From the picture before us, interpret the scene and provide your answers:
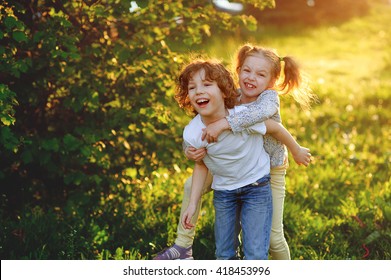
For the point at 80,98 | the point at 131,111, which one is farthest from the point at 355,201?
the point at 80,98

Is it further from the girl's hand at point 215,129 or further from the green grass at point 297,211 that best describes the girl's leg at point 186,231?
the girl's hand at point 215,129

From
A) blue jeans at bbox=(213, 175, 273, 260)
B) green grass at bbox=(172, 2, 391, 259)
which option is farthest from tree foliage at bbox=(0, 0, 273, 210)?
blue jeans at bbox=(213, 175, 273, 260)

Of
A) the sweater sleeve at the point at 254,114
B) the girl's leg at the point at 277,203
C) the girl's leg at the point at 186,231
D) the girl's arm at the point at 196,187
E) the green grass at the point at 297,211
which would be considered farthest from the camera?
the green grass at the point at 297,211

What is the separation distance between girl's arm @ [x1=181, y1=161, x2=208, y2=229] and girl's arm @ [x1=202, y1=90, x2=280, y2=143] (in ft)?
0.81

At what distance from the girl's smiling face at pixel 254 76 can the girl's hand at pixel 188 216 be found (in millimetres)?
683

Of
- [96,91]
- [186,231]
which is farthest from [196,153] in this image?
[96,91]

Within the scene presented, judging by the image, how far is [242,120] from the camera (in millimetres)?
3102

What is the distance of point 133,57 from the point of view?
4.23 meters

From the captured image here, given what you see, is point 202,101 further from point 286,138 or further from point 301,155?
point 301,155

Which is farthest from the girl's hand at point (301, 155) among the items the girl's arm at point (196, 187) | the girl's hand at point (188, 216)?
the girl's hand at point (188, 216)

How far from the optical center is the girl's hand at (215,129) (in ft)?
10.2

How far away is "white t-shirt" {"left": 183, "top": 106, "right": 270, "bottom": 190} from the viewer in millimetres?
3184

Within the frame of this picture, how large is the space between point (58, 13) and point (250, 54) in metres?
1.42

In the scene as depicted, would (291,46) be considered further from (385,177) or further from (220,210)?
(220,210)
